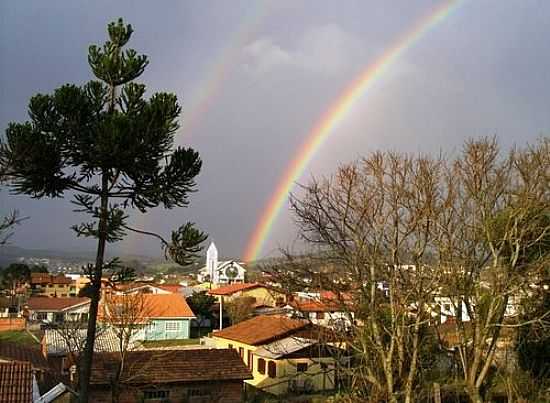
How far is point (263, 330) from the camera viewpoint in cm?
2495

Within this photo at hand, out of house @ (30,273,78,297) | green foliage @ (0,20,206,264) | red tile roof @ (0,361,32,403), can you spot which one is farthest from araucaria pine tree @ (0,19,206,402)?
house @ (30,273,78,297)

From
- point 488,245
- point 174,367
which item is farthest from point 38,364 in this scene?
point 488,245

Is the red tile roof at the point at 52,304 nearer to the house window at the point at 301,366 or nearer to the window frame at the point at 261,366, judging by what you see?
the window frame at the point at 261,366

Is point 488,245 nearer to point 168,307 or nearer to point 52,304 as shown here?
point 168,307

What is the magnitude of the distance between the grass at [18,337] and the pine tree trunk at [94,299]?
3078cm

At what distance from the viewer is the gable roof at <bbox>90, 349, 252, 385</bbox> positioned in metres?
16.8

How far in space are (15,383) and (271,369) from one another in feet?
41.2

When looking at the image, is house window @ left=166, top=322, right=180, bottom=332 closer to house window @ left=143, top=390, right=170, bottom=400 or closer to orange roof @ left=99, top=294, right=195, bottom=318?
orange roof @ left=99, top=294, right=195, bottom=318

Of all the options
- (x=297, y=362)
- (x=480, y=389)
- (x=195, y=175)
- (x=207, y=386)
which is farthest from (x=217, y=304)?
(x=195, y=175)

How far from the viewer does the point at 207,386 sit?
58.2 feet

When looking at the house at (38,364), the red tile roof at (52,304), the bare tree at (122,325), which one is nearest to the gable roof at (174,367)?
the bare tree at (122,325)

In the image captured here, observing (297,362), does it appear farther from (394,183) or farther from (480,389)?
(394,183)

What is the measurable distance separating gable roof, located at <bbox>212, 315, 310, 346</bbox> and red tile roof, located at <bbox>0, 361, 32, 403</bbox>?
11.7 meters

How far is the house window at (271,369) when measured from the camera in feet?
71.2
